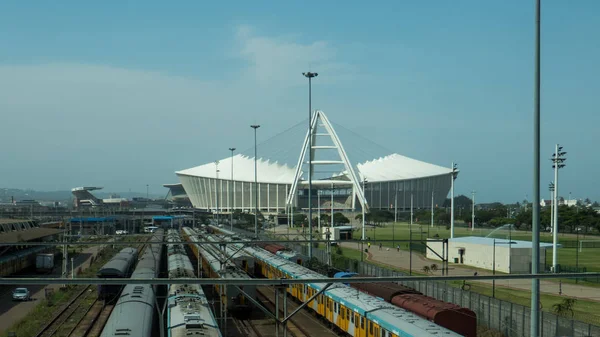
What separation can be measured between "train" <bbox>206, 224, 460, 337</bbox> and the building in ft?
60.5

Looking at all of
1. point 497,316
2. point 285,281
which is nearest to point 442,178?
point 497,316

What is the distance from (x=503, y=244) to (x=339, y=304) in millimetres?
29241

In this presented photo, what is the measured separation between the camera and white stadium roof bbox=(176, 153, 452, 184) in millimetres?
171250

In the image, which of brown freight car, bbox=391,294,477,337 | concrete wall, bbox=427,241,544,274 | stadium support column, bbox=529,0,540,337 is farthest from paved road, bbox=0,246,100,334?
concrete wall, bbox=427,241,544,274

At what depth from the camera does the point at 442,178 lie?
18262cm

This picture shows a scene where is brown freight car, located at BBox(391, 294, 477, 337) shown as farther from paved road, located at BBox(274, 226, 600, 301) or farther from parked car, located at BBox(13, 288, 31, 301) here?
parked car, located at BBox(13, 288, 31, 301)

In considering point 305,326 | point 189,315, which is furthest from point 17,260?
point 189,315

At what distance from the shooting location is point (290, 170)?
175 meters

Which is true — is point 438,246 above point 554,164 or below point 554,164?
below

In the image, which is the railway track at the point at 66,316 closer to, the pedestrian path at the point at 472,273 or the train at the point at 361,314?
the train at the point at 361,314

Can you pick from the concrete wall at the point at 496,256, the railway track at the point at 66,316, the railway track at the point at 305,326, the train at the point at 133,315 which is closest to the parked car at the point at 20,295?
the railway track at the point at 66,316

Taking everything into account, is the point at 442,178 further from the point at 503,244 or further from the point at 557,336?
the point at 557,336

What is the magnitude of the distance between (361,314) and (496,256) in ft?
101

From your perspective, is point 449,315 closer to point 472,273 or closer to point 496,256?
point 472,273
